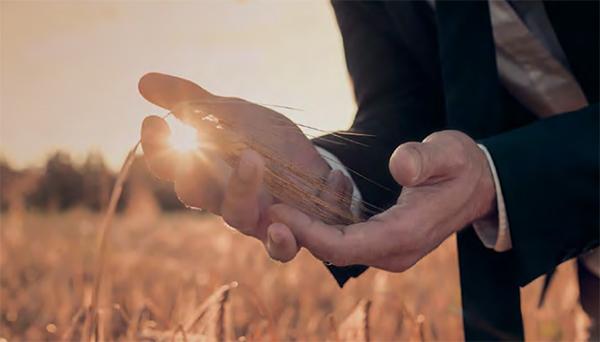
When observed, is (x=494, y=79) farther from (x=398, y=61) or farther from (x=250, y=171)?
(x=250, y=171)

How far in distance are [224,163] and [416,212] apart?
0.27 meters

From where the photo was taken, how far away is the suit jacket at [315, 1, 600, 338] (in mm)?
1496

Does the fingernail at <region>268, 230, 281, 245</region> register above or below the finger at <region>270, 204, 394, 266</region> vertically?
above

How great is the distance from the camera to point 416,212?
52.4 inches

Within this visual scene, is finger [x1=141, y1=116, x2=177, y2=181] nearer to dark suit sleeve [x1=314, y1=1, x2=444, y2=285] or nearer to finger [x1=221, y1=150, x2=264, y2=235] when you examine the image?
finger [x1=221, y1=150, x2=264, y2=235]

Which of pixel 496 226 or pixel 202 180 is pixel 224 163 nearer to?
pixel 202 180

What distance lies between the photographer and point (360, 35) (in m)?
2.02

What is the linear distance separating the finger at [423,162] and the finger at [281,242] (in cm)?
15

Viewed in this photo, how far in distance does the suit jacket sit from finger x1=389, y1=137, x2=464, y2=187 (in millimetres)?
151

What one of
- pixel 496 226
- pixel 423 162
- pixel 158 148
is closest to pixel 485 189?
pixel 496 226

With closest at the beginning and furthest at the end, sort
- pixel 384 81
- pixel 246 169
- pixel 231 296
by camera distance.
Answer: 1. pixel 246 169
2. pixel 231 296
3. pixel 384 81

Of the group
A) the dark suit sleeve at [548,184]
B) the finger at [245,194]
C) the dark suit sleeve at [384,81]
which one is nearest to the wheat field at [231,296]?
the finger at [245,194]

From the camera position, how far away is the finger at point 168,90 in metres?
1.19

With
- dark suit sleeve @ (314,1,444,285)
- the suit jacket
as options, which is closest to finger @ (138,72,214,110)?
the suit jacket
